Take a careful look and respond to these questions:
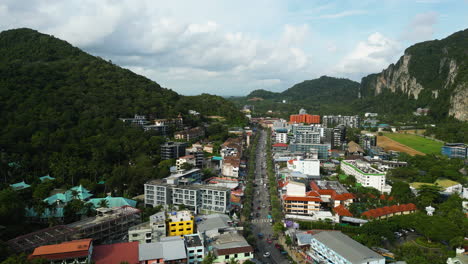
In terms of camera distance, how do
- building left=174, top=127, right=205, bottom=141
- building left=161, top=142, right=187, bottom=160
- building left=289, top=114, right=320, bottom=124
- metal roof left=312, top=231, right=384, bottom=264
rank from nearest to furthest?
metal roof left=312, top=231, right=384, bottom=264 < building left=161, top=142, right=187, bottom=160 < building left=174, top=127, right=205, bottom=141 < building left=289, top=114, right=320, bottom=124

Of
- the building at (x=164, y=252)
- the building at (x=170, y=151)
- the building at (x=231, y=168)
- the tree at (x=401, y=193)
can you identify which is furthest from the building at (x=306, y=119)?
the building at (x=164, y=252)

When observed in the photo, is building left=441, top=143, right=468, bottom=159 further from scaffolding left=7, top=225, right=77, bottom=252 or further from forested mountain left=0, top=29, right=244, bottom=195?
scaffolding left=7, top=225, right=77, bottom=252

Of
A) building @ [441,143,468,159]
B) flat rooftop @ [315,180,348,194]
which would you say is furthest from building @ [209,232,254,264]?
building @ [441,143,468,159]

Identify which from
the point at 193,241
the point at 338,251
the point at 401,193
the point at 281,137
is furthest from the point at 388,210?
the point at 281,137

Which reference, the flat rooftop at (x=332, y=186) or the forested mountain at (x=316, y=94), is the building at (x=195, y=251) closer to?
the flat rooftop at (x=332, y=186)

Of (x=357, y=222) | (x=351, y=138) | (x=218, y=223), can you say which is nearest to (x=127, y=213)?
(x=218, y=223)

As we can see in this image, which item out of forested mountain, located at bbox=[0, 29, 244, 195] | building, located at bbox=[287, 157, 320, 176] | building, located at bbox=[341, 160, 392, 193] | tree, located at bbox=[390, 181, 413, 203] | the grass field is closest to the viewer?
tree, located at bbox=[390, 181, 413, 203]
